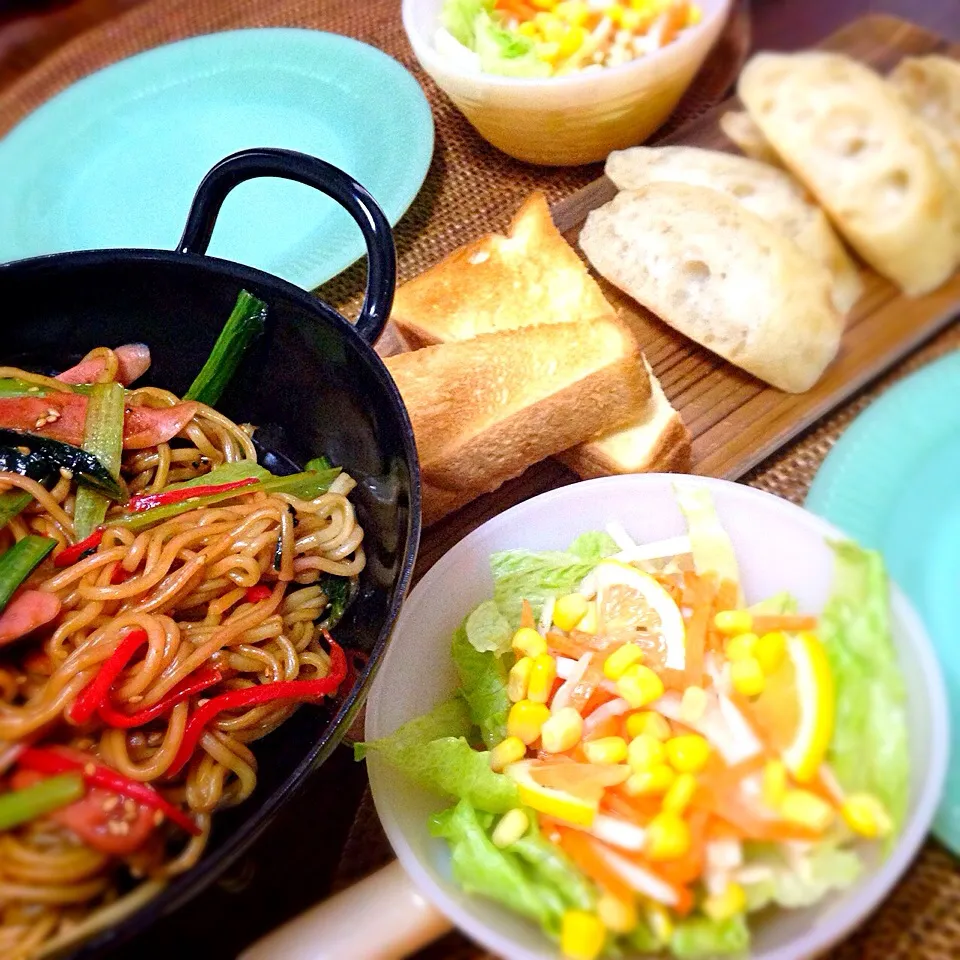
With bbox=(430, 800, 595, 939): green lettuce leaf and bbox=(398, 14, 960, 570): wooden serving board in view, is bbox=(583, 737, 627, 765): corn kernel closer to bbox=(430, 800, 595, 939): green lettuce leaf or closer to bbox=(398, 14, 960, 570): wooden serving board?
bbox=(430, 800, 595, 939): green lettuce leaf

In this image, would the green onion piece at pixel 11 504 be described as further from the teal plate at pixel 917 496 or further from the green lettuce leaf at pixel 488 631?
the teal plate at pixel 917 496

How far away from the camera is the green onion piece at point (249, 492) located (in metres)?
0.82

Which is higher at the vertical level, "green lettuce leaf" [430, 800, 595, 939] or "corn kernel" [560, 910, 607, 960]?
"corn kernel" [560, 910, 607, 960]

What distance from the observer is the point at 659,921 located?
0.57 meters

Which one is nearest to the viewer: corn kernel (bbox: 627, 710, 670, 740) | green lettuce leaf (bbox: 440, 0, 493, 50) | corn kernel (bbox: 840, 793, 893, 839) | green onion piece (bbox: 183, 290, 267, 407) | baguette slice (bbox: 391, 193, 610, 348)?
corn kernel (bbox: 840, 793, 893, 839)

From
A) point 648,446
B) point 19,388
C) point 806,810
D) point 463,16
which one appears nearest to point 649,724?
point 806,810

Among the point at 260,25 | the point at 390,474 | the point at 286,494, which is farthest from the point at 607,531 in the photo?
the point at 260,25

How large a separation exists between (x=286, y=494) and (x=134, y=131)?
862 millimetres

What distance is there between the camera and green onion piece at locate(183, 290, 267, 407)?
850 mm

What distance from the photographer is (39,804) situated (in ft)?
2.03

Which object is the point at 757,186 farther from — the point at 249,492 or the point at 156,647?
the point at 156,647

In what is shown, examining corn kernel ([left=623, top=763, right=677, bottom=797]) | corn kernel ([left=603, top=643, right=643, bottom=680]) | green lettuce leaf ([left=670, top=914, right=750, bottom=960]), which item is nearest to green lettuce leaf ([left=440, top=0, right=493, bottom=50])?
corn kernel ([left=603, top=643, right=643, bottom=680])

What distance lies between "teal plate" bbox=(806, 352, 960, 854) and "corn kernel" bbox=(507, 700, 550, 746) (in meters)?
0.29

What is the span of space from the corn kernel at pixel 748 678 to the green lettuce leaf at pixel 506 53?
83 cm
